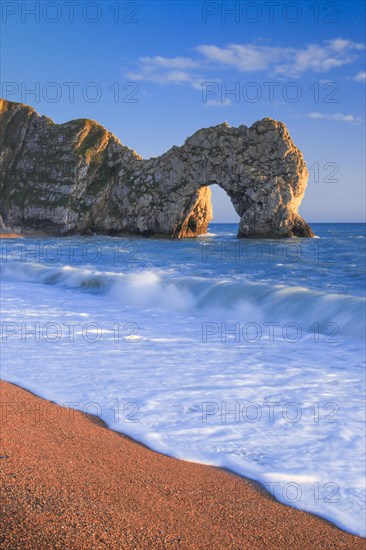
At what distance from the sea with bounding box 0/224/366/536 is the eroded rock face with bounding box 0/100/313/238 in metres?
42.3

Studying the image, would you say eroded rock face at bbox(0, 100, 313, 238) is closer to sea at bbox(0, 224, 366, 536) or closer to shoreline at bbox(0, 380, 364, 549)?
sea at bbox(0, 224, 366, 536)

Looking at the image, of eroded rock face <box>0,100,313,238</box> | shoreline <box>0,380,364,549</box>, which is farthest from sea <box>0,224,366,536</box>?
eroded rock face <box>0,100,313,238</box>

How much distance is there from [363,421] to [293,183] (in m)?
51.6

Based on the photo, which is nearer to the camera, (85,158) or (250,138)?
(250,138)

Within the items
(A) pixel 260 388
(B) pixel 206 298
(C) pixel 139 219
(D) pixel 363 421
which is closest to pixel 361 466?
(D) pixel 363 421

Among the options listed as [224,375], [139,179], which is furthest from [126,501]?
[139,179]

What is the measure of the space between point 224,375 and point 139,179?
189 feet

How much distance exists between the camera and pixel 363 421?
4477 mm

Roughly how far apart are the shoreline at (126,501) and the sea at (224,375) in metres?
0.21

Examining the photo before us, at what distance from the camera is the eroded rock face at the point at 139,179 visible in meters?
54.0

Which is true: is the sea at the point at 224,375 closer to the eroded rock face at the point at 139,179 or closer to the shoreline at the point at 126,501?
the shoreline at the point at 126,501

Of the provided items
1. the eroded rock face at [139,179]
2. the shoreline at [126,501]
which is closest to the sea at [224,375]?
the shoreline at [126,501]

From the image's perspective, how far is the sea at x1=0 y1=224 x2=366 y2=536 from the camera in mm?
3641

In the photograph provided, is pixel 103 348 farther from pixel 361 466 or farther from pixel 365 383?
pixel 361 466
